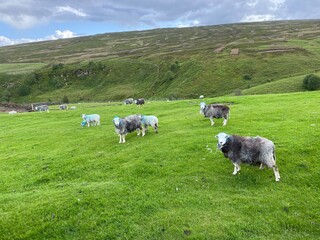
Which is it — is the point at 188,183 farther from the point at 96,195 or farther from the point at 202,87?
the point at 202,87

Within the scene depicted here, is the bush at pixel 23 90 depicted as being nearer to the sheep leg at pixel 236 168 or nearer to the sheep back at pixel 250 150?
the sheep back at pixel 250 150

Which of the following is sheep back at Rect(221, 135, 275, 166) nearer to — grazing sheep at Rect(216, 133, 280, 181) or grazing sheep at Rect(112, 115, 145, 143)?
grazing sheep at Rect(216, 133, 280, 181)

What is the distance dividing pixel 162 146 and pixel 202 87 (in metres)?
103

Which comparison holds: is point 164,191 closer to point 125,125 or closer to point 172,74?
point 125,125

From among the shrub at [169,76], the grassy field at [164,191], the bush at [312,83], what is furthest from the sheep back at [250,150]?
the shrub at [169,76]

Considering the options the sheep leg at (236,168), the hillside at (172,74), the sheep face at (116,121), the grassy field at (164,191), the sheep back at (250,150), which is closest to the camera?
the grassy field at (164,191)

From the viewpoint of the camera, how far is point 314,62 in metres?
129

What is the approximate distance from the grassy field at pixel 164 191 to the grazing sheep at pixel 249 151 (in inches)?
31.7

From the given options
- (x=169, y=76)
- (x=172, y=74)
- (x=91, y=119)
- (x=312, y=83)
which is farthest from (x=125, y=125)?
(x=172, y=74)

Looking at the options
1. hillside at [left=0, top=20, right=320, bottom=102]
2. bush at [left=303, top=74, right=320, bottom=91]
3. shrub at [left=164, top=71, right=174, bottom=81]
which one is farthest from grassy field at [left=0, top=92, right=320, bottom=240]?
shrub at [left=164, top=71, right=174, bottom=81]

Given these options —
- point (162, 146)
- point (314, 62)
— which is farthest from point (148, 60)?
point (162, 146)

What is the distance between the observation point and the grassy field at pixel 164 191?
13.3 m

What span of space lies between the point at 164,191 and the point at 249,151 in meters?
4.98

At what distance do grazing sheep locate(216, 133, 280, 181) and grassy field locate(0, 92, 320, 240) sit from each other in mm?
806
